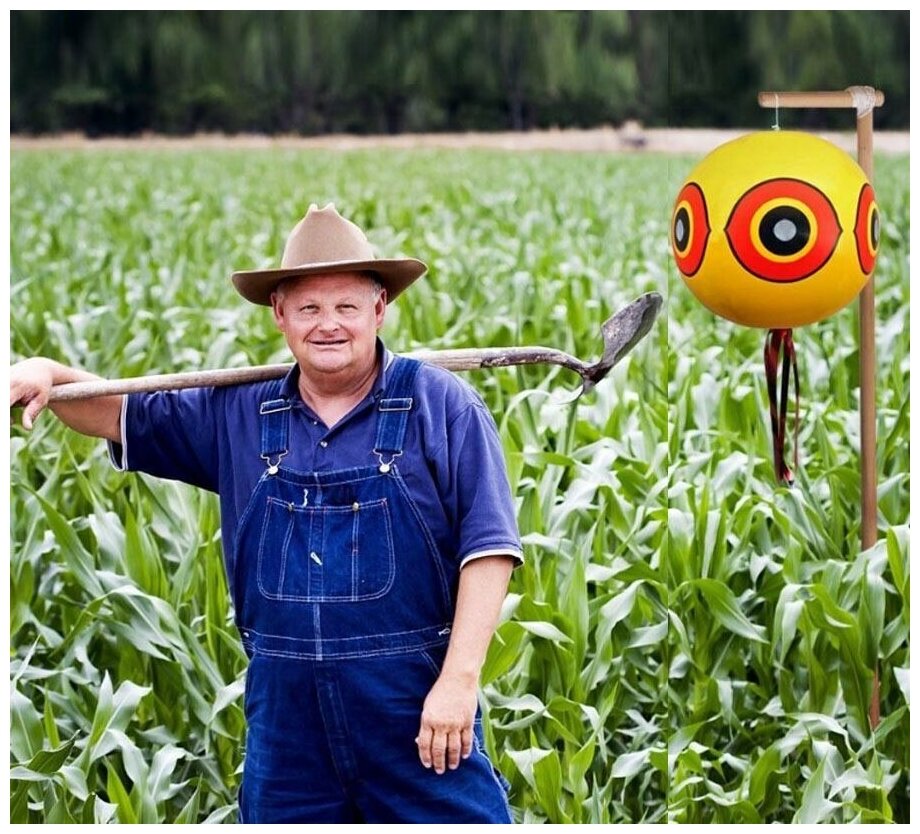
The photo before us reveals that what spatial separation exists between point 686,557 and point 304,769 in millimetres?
864

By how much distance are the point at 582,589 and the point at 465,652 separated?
1.96ft

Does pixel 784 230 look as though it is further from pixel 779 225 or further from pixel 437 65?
pixel 437 65

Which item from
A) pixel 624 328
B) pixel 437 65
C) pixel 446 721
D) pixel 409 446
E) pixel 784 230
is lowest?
pixel 446 721

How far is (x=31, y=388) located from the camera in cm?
180

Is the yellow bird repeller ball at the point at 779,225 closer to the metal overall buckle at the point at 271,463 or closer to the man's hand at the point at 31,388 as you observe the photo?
the metal overall buckle at the point at 271,463

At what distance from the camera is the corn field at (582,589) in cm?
224

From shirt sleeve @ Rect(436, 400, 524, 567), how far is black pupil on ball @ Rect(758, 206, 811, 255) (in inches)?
18.4

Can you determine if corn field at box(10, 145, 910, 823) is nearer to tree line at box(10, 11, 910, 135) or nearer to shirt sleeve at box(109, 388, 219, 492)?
tree line at box(10, 11, 910, 135)

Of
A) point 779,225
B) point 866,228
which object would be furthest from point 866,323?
point 779,225

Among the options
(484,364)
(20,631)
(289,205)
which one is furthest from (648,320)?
(289,205)

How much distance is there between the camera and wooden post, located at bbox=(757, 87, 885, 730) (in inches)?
82.9

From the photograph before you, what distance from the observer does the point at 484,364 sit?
74.0 inches

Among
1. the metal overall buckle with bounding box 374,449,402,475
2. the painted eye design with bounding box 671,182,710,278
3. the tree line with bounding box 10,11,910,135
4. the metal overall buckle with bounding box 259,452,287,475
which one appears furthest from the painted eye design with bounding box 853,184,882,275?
the metal overall buckle with bounding box 259,452,287,475

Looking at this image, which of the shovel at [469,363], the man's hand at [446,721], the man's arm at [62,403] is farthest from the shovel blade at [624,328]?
the man's arm at [62,403]
